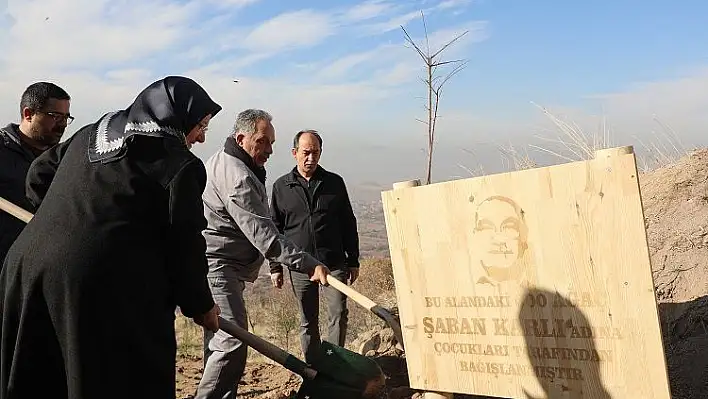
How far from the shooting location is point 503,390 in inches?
127

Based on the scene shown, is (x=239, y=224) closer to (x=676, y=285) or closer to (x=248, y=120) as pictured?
(x=248, y=120)

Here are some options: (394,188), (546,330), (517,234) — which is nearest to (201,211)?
(394,188)

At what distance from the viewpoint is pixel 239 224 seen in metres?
4.36

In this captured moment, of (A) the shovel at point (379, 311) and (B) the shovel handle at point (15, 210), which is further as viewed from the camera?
(A) the shovel at point (379, 311)

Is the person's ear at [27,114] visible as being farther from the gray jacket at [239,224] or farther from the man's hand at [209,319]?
the man's hand at [209,319]

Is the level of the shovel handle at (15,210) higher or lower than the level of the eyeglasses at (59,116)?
lower

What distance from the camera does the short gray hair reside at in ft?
15.3

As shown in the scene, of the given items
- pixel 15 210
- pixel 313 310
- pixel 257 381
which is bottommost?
pixel 257 381

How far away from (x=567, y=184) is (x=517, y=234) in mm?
308

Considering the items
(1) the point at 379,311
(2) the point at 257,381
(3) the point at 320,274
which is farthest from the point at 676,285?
(2) the point at 257,381

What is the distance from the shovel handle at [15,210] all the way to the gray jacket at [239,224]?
3.25 feet

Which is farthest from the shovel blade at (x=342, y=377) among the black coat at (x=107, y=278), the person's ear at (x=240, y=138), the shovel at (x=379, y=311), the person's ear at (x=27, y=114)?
the person's ear at (x=27, y=114)

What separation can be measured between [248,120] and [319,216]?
150 centimetres

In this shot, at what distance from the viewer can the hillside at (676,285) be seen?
4.50 m
